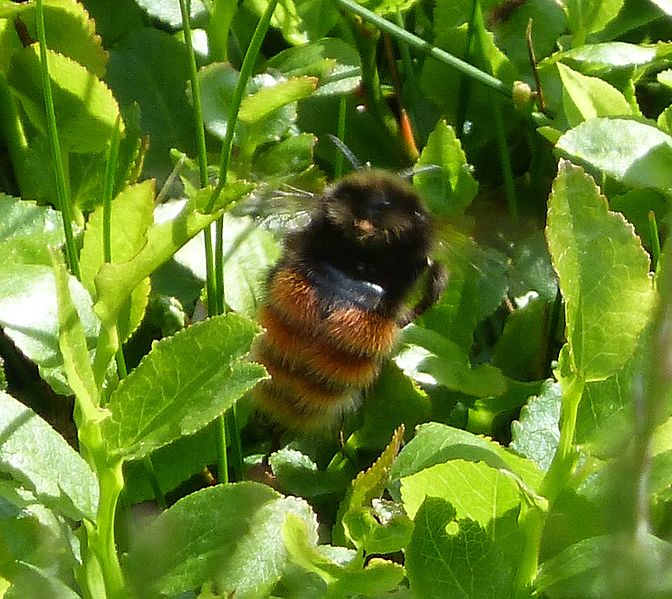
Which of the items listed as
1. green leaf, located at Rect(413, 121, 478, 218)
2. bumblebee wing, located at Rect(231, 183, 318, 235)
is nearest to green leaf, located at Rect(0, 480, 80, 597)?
bumblebee wing, located at Rect(231, 183, 318, 235)

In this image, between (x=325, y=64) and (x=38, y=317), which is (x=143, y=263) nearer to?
(x=38, y=317)

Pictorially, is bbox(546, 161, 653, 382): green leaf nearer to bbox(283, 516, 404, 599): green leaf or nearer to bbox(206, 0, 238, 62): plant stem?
bbox(283, 516, 404, 599): green leaf

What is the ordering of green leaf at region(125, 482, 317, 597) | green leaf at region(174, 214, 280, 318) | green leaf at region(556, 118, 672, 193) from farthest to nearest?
green leaf at region(174, 214, 280, 318), green leaf at region(556, 118, 672, 193), green leaf at region(125, 482, 317, 597)

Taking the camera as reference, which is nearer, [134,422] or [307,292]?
[134,422]

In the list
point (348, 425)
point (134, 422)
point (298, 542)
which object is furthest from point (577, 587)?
point (348, 425)

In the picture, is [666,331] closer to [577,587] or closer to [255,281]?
[577,587]

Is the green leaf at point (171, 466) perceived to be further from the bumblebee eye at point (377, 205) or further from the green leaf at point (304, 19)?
the green leaf at point (304, 19)

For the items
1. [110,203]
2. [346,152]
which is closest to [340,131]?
[346,152]
